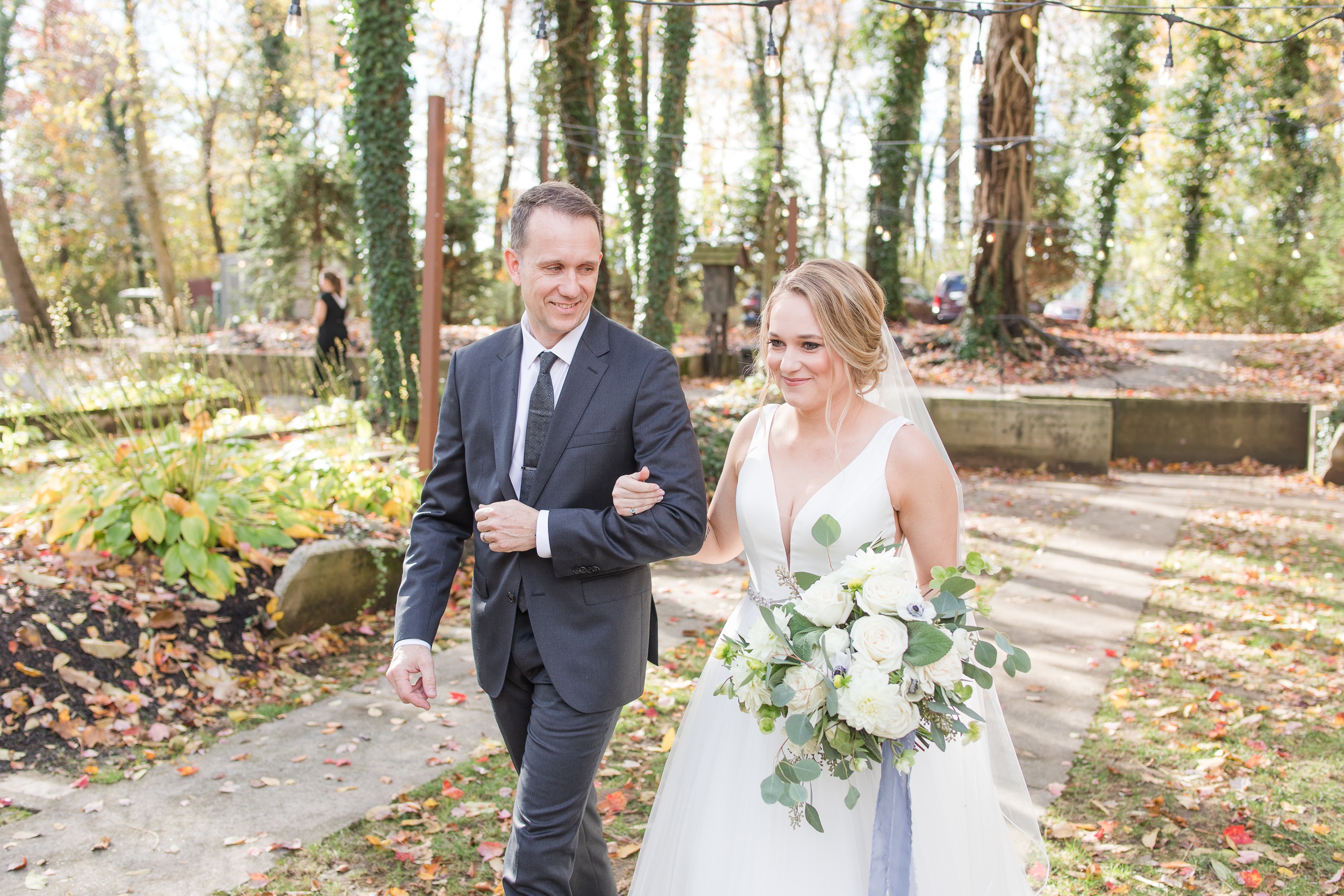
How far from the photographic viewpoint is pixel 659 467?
232 centimetres

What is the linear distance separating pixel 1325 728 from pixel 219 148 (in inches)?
1313

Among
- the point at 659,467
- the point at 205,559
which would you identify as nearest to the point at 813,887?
the point at 659,467

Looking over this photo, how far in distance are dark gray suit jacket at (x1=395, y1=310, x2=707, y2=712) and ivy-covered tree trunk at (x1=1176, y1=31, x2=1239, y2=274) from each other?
25.0 m

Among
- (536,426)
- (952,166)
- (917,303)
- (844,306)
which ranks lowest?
(536,426)

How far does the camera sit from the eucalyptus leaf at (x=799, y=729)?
2.00 m

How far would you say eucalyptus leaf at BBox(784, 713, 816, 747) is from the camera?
78.7 inches

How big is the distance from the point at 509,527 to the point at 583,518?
17cm

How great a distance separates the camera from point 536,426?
2.41 meters

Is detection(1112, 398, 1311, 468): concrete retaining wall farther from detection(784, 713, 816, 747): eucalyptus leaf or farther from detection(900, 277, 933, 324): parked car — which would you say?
detection(900, 277, 933, 324): parked car

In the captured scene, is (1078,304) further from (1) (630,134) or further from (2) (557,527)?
(2) (557,527)

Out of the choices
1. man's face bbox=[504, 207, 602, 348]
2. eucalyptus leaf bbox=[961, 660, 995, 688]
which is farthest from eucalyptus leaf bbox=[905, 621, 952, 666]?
man's face bbox=[504, 207, 602, 348]

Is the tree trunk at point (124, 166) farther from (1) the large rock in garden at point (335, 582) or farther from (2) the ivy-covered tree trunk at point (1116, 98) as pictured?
(2) the ivy-covered tree trunk at point (1116, 98)

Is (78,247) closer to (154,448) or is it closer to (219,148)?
(219,148)

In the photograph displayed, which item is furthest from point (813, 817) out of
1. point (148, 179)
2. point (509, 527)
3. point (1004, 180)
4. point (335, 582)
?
point (148, 179)
